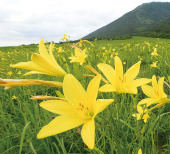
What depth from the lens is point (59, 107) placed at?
20.5 inches

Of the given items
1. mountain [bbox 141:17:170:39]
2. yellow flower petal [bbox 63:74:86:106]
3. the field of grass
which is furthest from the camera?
mountain [bbox 141:17:170:39]

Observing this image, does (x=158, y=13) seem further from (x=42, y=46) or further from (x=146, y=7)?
(x=42, y=46)

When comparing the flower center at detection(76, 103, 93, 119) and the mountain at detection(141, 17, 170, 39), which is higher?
the mountain at detection(141, 17, 170, 39)

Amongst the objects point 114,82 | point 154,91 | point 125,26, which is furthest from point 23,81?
point 125,26

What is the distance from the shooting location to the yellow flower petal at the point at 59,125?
1.46 ft

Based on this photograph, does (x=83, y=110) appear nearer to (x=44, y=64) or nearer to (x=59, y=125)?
(x=59, y=125)

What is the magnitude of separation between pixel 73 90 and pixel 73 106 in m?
0.07

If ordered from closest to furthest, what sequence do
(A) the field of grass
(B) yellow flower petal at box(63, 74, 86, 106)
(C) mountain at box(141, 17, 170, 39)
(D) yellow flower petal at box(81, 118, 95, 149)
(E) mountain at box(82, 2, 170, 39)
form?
1. (D) yellow flower petal at box(81, 118, 95, 149)
2. (B) yellow flower petal at box(63, 74, 86, 106)
3. (A) the field of grass
4. (C) mountain at box(141, 17, 170, 39)
5. (E) mountain at box(82, 2, 170, 39)

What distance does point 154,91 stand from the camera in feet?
2.45

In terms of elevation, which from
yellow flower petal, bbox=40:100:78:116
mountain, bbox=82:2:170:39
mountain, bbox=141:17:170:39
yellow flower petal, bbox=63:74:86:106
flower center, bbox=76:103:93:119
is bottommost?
flower center, bbox=76:103:93:119

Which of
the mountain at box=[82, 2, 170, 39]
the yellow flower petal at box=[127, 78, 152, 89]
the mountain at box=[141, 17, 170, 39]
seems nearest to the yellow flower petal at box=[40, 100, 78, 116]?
the yellow flower petal at box=[127, 78, 152, 89]

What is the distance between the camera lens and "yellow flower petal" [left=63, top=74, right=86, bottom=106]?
51 centimetres

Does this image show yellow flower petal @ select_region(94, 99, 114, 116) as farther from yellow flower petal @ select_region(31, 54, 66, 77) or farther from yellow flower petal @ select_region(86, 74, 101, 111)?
yellow flower petal @ select_region(31, 54, 66, 77)

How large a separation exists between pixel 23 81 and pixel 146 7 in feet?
526
